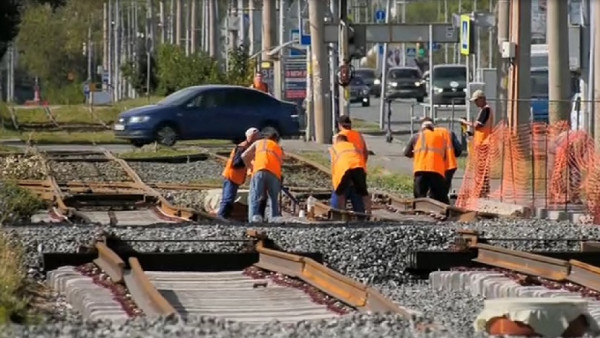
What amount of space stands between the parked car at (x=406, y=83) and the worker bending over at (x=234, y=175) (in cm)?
5793

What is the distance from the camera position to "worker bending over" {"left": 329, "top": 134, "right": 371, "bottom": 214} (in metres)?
22.5

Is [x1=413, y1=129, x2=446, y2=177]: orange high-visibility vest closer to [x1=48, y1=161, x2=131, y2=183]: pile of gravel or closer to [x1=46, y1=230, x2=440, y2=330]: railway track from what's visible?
[x1=48, y1=161, x2=131, y2=183]: pile of gravel

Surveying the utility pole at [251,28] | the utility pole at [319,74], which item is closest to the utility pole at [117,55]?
the utility pole at [251,28]

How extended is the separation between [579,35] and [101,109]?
4317 cm

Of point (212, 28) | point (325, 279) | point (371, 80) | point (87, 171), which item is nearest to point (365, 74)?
point (371, 80)

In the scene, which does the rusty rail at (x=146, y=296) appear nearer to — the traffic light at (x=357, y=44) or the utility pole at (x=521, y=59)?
the utility pole at (x=521, y=59)

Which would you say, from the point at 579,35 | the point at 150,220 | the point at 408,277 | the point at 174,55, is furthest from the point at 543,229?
the point at 174,55

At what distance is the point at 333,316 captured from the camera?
11.8m

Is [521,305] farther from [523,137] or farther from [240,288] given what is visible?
[523,137]

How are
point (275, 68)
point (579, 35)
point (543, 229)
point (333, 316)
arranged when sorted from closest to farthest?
1. point (333, 316)
2. point (543, 229)
3. point (579, 35)
4. point (275, 68)

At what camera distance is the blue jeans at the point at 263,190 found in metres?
21.5

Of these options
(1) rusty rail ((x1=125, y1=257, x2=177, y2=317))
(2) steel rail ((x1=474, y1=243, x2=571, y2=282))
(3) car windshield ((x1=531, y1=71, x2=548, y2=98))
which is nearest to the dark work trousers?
(2) steel rail ((x1=474, y1=243, x2=571, y2=282))

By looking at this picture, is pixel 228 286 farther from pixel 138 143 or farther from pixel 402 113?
pixel 402 113

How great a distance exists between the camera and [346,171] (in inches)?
883
